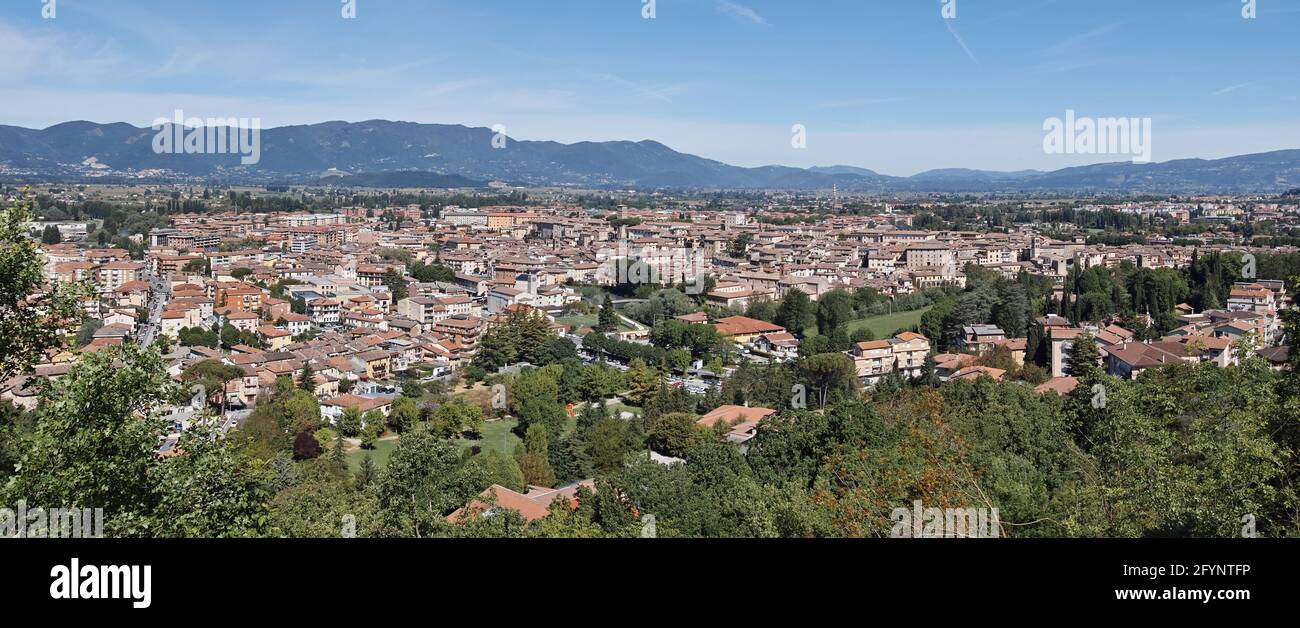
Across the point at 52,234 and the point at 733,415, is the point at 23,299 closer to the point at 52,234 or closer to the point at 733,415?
the point at 733,415

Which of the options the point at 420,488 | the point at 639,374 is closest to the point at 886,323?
the point at 639,374

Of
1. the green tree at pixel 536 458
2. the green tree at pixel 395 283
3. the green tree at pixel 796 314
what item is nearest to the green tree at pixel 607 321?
the green tree at pixel 796 314

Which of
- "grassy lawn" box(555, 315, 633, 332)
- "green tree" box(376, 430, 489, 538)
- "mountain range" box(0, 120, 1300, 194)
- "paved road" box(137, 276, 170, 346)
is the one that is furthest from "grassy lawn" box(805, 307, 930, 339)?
"mountain range" box(0, 120, 1300, 194)

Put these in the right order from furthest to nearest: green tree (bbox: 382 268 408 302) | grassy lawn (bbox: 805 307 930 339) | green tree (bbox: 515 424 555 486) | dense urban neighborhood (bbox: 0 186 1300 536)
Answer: green tree (bbox: 382 268 408 302) → grassy lawn (bbox: 805 307 930 339) → green tree (bbox: 515 424 555 486) → dense urban neighborhood (bbox: 0 186 1300 536)

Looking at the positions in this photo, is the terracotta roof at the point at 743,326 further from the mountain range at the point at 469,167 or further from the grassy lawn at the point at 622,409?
the mountain range at the point at 469,167

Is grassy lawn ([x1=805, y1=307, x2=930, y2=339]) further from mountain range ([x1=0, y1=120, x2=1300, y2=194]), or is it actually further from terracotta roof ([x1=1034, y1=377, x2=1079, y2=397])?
mountain range ([x1=0, y1=120, x2=1300, y2=194])

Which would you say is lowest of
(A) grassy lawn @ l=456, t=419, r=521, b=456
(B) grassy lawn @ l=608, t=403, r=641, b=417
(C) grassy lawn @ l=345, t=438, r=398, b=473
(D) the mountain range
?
(C) grassy lawn @ l=345, t=438, r=398, b=473
